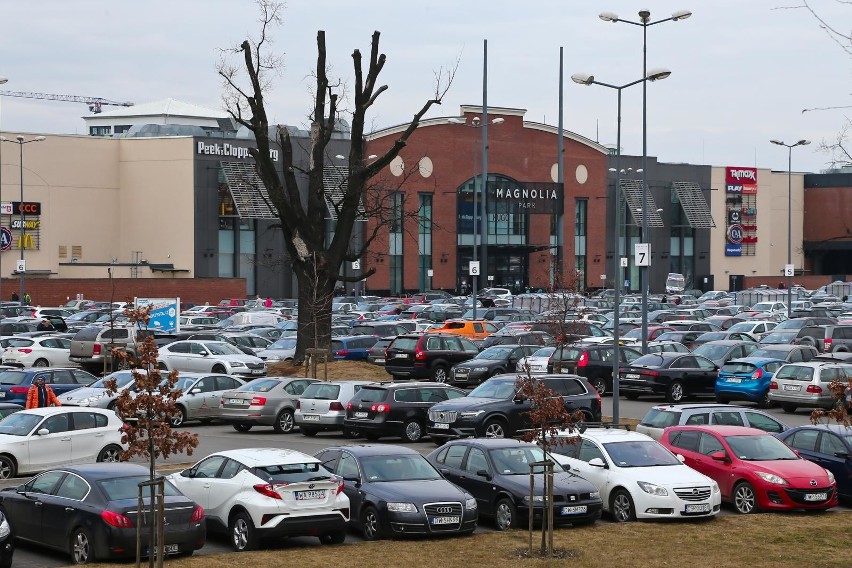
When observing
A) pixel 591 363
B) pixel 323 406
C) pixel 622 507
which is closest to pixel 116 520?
pixel 622 507

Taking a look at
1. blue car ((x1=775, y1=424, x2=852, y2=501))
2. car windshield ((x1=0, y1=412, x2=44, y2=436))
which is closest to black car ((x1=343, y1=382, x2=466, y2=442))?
car windshield ((x1=0, y1=412, x2=44, y2=436))

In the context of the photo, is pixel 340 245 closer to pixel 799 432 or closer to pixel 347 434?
pixel 347 434

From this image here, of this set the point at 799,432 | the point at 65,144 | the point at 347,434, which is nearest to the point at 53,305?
the point at 65,144

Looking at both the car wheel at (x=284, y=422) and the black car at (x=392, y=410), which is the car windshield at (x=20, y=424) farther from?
the car wheel at (x=284, y=422)

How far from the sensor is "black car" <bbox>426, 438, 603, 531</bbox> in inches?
725

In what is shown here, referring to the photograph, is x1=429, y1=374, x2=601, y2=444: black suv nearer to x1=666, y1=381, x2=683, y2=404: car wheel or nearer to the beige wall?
x1=666, y1=381, x2=683, y2=404: car wheel

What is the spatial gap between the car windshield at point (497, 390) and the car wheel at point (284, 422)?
5079mm

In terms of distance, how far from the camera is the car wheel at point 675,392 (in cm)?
3641

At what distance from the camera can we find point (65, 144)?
88188 millimetres

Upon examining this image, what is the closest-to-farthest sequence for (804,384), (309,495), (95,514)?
(95,514) < (309,495) < (804,384)

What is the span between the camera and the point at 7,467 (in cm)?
2317

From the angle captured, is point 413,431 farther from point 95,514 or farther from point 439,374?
point 95,514

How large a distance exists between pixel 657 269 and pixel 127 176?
46024mm

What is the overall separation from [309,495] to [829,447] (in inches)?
386
